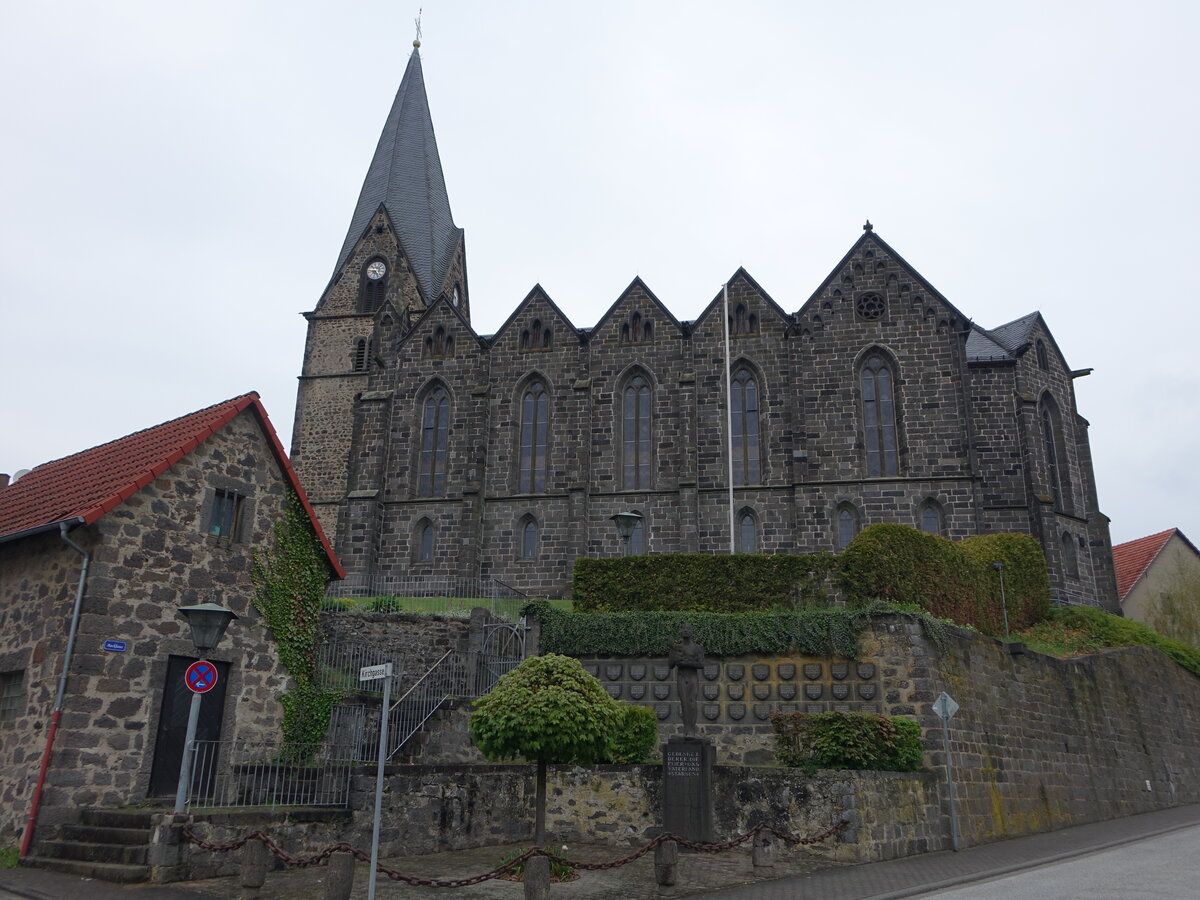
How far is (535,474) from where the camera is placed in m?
35.5

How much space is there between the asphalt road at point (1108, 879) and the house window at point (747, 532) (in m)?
16.8

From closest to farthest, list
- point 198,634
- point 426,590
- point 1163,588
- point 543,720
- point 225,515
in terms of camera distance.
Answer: point 543,720 < point 198,634 < point 225,515 < point 426,590 < point 1163,588

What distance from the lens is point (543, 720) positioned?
42.8 ft

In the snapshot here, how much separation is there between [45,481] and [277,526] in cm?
492

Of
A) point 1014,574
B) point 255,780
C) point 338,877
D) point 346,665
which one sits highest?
point 1014,574

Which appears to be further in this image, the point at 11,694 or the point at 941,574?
the point at 941,574

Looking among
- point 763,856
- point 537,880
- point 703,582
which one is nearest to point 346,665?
point 703,582

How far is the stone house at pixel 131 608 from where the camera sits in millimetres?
14906

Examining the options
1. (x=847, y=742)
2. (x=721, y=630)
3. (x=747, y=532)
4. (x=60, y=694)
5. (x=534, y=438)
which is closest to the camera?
(x=60, y=694)

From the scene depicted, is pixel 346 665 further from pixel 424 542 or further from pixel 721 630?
pixel 424 542

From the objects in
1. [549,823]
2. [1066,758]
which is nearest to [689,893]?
[549,823]

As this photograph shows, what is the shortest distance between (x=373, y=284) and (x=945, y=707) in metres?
32.8

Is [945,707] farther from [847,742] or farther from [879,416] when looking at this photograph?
[879,416]

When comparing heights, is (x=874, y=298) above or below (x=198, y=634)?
above
